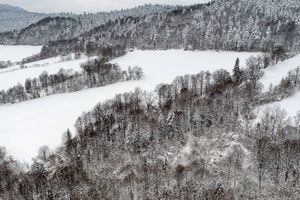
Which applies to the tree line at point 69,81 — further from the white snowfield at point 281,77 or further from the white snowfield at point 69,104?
the white snowfield at point 281,77

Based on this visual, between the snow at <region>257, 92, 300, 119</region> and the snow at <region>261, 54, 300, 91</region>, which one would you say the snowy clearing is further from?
the snow at <region>257, 92, 300, 119</region>

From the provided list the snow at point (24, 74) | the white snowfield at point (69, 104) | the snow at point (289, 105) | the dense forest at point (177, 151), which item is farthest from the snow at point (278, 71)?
the snow at point (24, 74)

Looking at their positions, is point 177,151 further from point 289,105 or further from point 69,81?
point 69,81

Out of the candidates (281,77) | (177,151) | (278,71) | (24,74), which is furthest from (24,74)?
(281,77)

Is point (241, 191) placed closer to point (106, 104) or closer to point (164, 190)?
point (164, 190)

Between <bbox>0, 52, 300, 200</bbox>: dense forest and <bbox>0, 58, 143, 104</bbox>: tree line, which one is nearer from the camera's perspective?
<bbox>0, 52, 300, 200</bbox>: dense forest

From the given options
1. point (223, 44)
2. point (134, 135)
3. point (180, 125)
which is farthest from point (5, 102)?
A: point (223, 44)

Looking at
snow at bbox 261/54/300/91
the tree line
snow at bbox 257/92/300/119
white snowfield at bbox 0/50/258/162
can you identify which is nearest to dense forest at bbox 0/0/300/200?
snow at bbox 257/92/300/119
